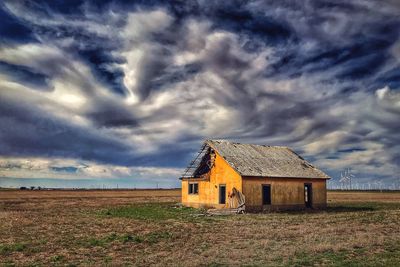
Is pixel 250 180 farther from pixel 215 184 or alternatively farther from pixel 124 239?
pixel 124 239

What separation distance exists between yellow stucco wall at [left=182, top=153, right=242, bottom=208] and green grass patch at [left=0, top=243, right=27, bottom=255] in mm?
20642

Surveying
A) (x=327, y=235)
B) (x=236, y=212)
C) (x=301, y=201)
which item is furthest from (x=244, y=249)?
(x=301, y=201)

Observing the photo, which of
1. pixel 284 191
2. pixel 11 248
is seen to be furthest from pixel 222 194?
pixel 11 248

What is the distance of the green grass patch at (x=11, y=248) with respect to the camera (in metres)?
15.1

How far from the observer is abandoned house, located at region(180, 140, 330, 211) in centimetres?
3422

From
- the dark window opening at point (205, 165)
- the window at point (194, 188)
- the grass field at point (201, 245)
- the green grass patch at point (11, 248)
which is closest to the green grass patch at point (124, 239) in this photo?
the grass field at point (201, 245)

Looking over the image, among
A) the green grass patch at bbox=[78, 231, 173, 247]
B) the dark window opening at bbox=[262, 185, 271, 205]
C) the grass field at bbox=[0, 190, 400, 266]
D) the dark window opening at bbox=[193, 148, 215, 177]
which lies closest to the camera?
the grass field at bbox=[0, 190, 400, 266]

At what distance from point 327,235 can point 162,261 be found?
31.0ft

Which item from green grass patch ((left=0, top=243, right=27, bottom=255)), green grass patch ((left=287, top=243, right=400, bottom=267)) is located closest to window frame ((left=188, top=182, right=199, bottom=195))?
green grass patch ((left=0, top=243, right=27, bottom=255))

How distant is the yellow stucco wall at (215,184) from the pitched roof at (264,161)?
2.69 feet

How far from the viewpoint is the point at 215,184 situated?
3666 cm

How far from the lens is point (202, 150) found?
3941 centimetres

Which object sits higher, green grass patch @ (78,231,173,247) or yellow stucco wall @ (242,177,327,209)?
yellow stucco wall @ (242,177,327,209)

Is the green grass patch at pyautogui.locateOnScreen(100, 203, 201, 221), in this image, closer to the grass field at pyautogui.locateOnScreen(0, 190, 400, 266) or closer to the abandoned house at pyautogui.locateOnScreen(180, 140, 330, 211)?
the abandoned house at pyautogui.locateOnScreen(180, 140, 330, 211)
